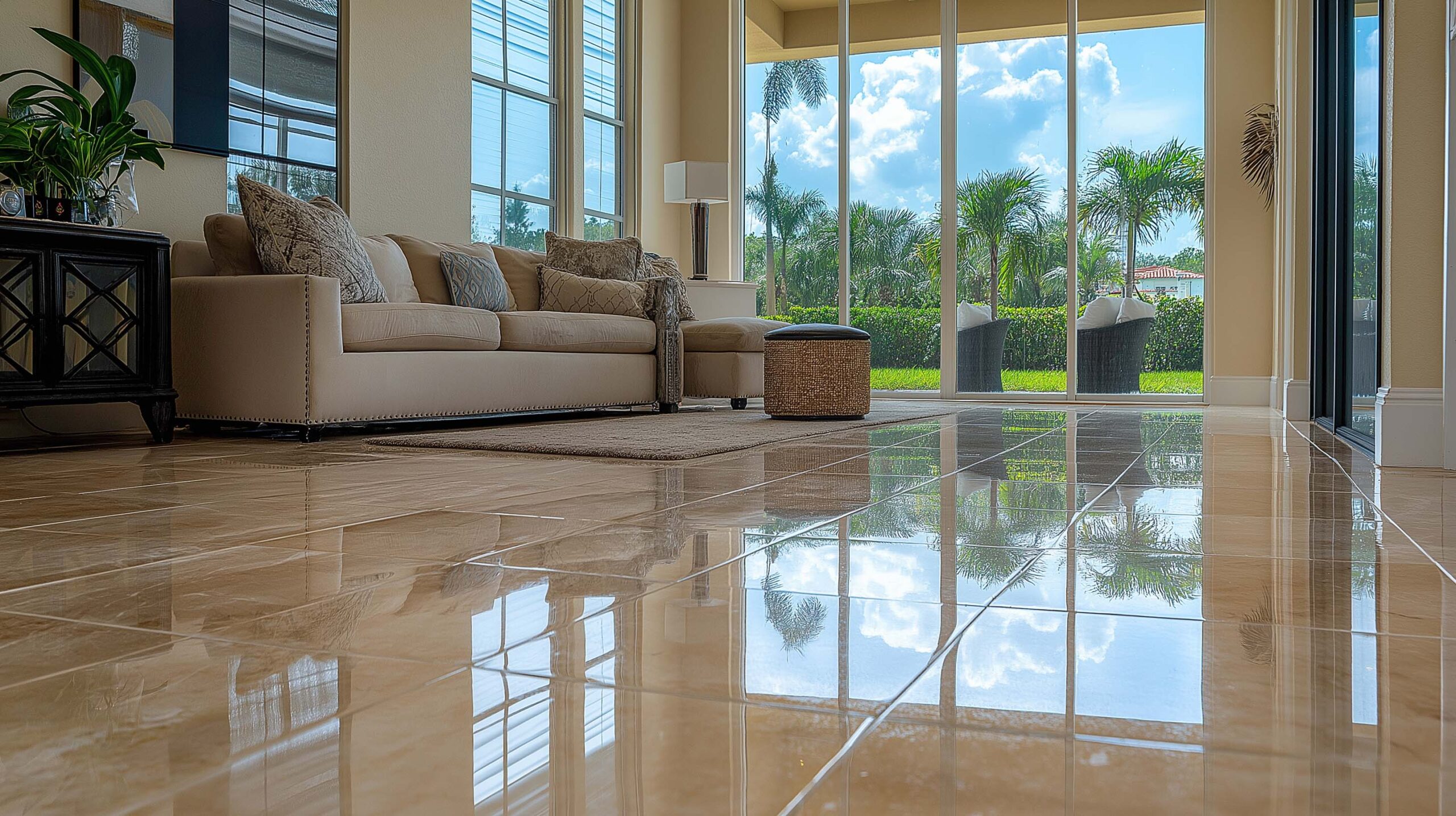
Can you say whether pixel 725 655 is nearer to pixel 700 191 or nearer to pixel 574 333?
pixel 574 333

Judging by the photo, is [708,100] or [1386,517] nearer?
[1386,517]

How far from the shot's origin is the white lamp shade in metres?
7.43

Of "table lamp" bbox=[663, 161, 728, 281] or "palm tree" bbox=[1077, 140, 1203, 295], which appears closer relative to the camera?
"table lamp" bbox=[663, 161, 728, 281]

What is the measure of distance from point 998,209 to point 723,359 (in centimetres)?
318

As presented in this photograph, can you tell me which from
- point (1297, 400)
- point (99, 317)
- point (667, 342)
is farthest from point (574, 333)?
point (1297, 400)

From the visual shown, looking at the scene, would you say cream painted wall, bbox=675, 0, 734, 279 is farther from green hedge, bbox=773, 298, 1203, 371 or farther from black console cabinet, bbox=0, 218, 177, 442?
black console cabinet, bbox=0, 218, 177, 442

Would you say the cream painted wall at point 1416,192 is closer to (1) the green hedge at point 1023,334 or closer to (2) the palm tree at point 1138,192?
(1) the green hedge at point 1023,334

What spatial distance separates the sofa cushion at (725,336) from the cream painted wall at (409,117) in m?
1.47

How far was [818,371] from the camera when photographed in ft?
16.1

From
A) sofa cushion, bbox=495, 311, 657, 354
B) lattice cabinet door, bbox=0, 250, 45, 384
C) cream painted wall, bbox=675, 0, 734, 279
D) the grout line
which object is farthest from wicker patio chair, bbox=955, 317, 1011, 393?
lattice cabinet door, bbox=0, 250, 45, 384

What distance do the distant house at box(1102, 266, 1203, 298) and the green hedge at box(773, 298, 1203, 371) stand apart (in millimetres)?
49

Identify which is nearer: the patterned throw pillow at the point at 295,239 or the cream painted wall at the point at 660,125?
the patterned throw pillow at the point at 295,239

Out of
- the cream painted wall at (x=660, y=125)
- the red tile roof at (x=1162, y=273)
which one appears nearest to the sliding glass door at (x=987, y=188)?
the red tile roof at (x=1162, y=273)

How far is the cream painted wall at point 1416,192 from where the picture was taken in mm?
2941
